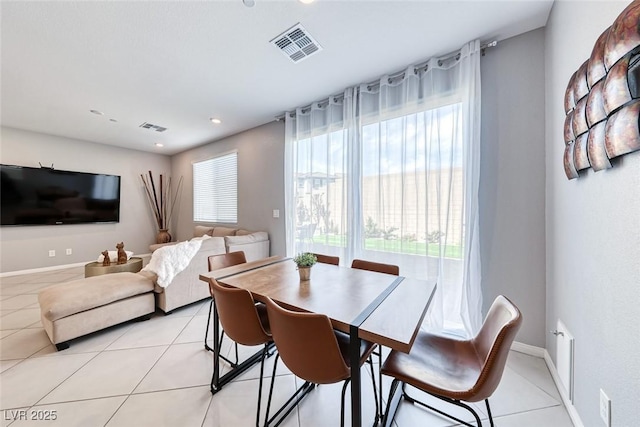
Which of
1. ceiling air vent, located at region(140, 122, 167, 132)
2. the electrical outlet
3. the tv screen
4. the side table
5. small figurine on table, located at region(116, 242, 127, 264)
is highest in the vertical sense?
ceiling air vent, located at region(140, 122, 167, 132)

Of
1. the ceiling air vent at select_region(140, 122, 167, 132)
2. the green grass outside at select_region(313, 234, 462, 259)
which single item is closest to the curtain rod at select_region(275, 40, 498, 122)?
the green grass outside at select_region(313, 234, 462, 259)

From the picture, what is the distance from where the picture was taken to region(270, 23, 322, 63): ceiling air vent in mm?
1937

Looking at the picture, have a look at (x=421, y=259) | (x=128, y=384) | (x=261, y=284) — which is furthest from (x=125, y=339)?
(x=421, y=259)

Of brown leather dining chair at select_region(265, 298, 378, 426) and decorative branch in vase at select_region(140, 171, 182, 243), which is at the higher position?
decorative branch in vase at select_region(140, 171, 182, 243)

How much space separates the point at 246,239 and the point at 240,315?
2.38m

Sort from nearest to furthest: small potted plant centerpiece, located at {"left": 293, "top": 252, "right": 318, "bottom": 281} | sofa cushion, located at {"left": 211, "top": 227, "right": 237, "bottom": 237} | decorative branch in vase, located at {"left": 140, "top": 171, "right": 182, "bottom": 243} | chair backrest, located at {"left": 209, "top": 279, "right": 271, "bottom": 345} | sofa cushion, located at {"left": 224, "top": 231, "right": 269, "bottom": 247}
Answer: chair backrest, located at {"left": 209, "top": 279, "right": 271, "bottom": 345} < small potted plant centerpiece, located at {"left": 293, "top": 252, "right": 318, "bottom": 281} < sofa cushion, located at {"left": 224, "top": 231, "right": 269, "bottom": 247} < sofa cushion, located at {"left": 211, "top": 227, "right": 237, "bottom": 237} < decorative branch in vase, located at {"left": 140, "top": 171, "right": 182, "bottom": 243}

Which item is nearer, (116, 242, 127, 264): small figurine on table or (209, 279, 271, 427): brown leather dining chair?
(209, 279, 271, 427): brown leather dining chair

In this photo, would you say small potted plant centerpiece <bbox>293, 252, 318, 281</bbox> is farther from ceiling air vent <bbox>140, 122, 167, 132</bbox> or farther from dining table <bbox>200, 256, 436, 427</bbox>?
ceiling air vent <bbox>140, 122, 167, 132</bbox>

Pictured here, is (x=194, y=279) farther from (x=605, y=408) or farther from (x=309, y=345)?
(x=605, y=408)

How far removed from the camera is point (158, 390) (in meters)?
1.62

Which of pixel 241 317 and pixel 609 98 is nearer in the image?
pixel 609 98

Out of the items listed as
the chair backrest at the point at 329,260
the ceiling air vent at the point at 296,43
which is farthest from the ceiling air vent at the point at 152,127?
the chair backrest at the point at 329,260

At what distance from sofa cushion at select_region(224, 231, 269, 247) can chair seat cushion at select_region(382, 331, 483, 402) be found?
2.72m

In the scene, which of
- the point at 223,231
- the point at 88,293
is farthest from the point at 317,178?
the point at 88,293
